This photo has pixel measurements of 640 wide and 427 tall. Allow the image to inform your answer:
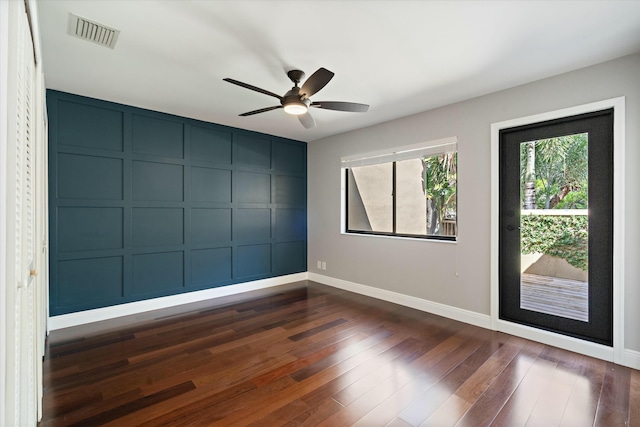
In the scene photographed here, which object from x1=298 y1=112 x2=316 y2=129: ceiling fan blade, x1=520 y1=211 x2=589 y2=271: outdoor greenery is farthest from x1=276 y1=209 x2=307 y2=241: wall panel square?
x1=520 y1=211 x2=589 y2=271: outdoor greenery

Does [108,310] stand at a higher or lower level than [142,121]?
lower

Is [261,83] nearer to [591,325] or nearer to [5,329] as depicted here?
[5,329]

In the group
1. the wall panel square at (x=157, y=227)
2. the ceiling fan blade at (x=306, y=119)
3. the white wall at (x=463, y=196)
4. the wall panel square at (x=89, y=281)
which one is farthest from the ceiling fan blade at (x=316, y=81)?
the wall panel square at (x=89, y=281)

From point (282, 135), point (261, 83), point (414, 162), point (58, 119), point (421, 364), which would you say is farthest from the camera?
point (282, 135)

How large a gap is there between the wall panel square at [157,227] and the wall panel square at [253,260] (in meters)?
0.96

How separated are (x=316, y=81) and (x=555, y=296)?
3.02 meters

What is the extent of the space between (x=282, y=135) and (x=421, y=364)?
3.96m

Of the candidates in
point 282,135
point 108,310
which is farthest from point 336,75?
point 108,310

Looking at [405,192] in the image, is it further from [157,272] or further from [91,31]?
[91,31]

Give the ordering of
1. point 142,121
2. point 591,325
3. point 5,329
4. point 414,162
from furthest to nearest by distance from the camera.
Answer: point 414,162 < point 142,121 < point 591,325 < point 5,329

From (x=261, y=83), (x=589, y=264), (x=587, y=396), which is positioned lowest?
(x=587, y=396)

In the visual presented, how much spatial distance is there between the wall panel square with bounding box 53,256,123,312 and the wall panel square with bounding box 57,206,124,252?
0.17 meters

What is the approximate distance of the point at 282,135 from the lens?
5156 mm

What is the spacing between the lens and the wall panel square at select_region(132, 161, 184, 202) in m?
3.80
